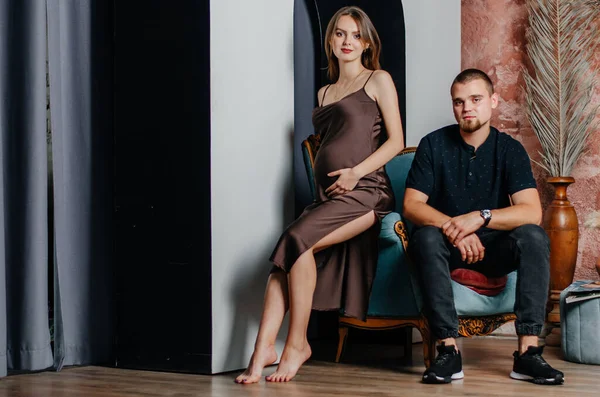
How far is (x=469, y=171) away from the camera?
3119mm

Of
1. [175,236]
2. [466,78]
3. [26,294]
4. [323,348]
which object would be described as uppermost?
[466,78]

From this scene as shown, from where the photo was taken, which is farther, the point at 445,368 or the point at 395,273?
the point at 395,273

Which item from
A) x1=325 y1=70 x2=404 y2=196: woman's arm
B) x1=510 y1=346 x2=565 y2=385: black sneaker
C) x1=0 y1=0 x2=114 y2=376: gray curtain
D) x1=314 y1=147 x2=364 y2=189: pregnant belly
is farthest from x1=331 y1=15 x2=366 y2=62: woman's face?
x1=510 y1=346 x2=565 y2=385: black sneaker

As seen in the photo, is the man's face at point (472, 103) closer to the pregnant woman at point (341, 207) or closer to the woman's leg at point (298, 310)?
the pregnant woman at point (341, 207)

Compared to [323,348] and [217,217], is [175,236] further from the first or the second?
[323,348]

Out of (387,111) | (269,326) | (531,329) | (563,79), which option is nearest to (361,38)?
(387,111)

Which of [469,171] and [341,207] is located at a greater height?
[469,171]

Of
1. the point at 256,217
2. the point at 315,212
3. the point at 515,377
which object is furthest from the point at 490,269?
the point at 256,217

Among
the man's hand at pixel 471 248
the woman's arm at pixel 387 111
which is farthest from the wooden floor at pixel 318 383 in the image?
the woman's arm at pixel 387 111

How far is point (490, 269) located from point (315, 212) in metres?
0.68

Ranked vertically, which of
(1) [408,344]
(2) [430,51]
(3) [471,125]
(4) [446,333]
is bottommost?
(1) [408,344]

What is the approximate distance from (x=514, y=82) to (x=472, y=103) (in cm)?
151

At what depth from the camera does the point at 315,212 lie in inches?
121

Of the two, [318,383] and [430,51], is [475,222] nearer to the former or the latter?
[318,383]
